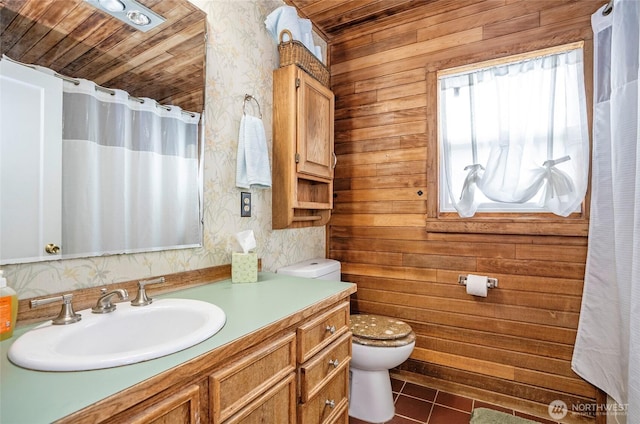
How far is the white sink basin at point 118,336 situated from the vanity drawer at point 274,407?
0.23 metres

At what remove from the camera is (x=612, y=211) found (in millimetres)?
1531

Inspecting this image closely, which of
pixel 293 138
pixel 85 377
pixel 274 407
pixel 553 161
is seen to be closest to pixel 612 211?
pixel 553 161

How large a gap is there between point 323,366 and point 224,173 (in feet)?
3.14

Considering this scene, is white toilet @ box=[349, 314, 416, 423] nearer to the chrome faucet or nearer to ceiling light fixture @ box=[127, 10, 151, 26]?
the chrome faucet

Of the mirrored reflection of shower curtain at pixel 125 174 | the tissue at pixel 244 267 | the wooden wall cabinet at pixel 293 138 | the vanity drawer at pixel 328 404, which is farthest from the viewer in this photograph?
the wooden wall cabinet at pixel 293 138

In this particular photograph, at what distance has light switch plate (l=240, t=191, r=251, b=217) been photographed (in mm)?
1625

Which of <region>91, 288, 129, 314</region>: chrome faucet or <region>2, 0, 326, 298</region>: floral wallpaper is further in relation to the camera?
<region>2, 0, 326, 298</region>: floral wallpaper

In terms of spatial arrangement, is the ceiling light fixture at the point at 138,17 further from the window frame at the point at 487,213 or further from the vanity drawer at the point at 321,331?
the window frame at the point at 487,213

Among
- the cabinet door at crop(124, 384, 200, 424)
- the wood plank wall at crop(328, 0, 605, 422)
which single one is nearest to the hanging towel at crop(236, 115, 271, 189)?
the wood plank wall at crop(328, 0, 605, 422)

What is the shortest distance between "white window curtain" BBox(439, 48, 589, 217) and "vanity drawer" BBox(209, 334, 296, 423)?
1.41m

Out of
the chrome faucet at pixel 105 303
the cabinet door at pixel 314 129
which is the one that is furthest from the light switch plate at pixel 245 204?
the chrome faucet at pixel 105 303

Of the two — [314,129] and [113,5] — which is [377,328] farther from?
[113,5]

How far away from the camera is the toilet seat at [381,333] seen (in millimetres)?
1689

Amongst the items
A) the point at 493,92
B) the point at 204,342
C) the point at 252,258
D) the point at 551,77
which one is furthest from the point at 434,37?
the point at 204,342
